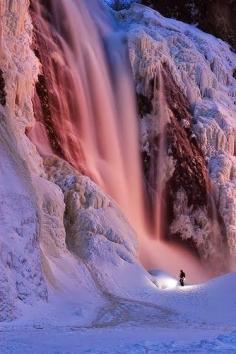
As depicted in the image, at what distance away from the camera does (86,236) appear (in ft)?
58.1

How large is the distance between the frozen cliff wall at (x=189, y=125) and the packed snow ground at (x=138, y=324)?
9.45m

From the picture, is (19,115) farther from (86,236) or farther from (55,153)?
(86,236)

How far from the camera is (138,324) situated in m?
12.4

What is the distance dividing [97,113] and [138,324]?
42.6 feet

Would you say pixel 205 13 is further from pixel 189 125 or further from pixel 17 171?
pixel 17 171

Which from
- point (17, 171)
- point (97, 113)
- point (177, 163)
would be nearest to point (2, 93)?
point (17, 171)

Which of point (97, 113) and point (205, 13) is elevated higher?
point (205, 13)

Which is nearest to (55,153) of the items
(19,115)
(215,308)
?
(19,115)

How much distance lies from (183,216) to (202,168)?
2.65 m

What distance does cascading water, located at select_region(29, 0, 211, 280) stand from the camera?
2177 cm

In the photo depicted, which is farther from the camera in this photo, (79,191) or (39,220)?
(79,191)

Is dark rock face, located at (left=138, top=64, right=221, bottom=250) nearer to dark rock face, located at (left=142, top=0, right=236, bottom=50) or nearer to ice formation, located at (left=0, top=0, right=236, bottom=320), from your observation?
ice formation, located at (left=0, top=0, right=236, bottom=320)

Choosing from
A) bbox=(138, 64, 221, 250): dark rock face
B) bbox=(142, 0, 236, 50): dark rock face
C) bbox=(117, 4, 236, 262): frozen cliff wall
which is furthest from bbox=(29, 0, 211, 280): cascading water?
bbox=(142, 0, 236, 50): dark rock face

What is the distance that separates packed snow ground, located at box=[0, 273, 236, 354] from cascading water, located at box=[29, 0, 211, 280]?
16.5 ft
